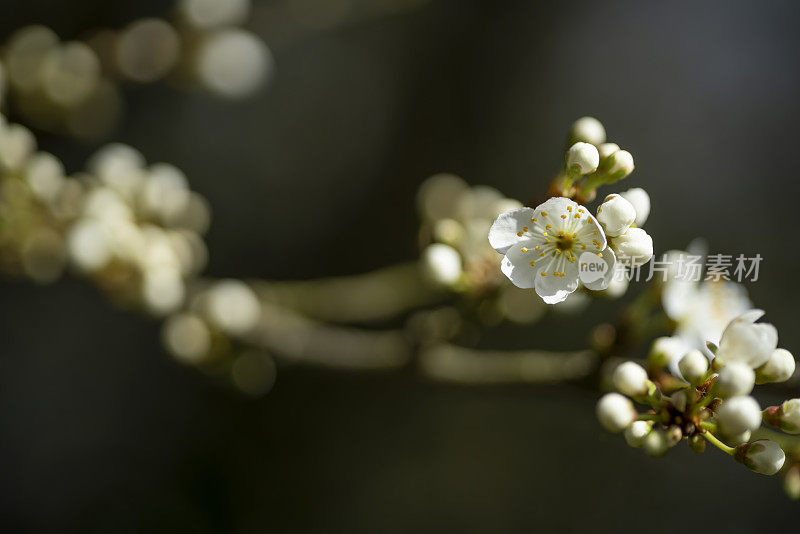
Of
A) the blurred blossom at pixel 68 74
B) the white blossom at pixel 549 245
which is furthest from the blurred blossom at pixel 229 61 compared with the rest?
the white blossom at pixel 549 245

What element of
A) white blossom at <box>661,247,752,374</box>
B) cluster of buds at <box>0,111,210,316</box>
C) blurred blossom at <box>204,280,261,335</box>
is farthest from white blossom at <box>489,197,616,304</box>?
cluster of buds at <box>0,111,210,316</box>

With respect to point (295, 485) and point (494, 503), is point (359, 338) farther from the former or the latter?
point (494, 503)

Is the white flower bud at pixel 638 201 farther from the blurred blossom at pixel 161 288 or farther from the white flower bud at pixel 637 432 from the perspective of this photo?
the blurred blossom at pixel 161 288

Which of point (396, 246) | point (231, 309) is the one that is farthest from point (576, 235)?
point (396, 246)

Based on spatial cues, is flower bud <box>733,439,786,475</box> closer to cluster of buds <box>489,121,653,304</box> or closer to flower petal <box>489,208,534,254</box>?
cluster of buds <box>489,121,653,304</box>

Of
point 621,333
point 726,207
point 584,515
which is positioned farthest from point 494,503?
point 621,333

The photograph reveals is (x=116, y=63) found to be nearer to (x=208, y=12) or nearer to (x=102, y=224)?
(x=208, y=12)

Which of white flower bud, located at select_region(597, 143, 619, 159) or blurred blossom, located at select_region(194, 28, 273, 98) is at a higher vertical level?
blurred blossom, located at select_region(194, 28, 273, 98)

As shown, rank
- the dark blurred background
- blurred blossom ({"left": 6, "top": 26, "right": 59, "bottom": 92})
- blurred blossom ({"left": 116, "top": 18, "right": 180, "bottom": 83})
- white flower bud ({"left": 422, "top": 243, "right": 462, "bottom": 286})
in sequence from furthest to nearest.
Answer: the dark blurred background < blurred blossom ({"left": 116, "top": 18, "right": 180, "bottom": 83}) < blurred blossom ({"left": 6, "top": 26, "right": 59, "bottom": 92}) < white flower bud ({"left": 422, "top": 243, "right": 462, "bottom": 286})
